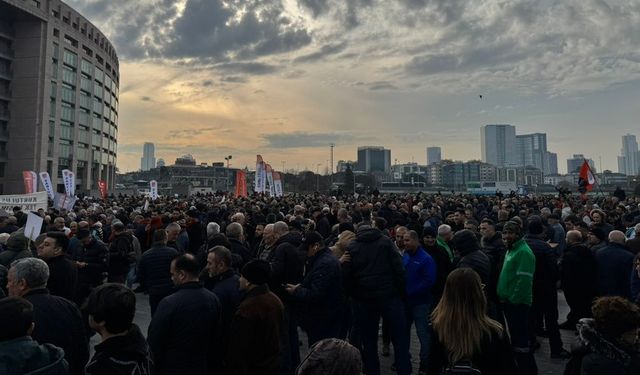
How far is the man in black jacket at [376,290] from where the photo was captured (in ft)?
18.1

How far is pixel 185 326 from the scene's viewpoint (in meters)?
3.70

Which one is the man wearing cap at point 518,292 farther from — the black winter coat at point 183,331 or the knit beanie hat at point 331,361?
the knit beanie hat at point 331,361

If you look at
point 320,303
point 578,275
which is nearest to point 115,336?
point 320,303

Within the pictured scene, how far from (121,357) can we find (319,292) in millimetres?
2774

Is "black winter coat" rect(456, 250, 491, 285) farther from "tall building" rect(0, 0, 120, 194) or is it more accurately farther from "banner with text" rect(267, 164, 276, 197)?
"tall building" rect(0, 0, 120, 194)

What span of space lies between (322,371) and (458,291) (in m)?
1.46

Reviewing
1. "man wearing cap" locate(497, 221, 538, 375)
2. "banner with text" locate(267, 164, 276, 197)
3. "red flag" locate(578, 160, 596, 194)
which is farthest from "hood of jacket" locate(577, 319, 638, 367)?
"banner with text" locate(267, 164, 276, 197)

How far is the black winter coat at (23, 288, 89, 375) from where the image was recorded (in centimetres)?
343

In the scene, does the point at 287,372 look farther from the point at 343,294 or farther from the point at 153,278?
the point at 153,278

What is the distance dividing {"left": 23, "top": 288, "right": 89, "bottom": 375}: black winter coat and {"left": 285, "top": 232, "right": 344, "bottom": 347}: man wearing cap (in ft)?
7.60

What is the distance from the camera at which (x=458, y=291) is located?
9.70 ft

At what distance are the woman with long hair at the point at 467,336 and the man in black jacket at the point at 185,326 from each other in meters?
2.06

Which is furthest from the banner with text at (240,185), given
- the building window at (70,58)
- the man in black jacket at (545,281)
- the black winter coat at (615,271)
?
the building window at (70,58)

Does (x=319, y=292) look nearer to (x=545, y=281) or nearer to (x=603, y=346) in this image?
(x=603, y=346)
